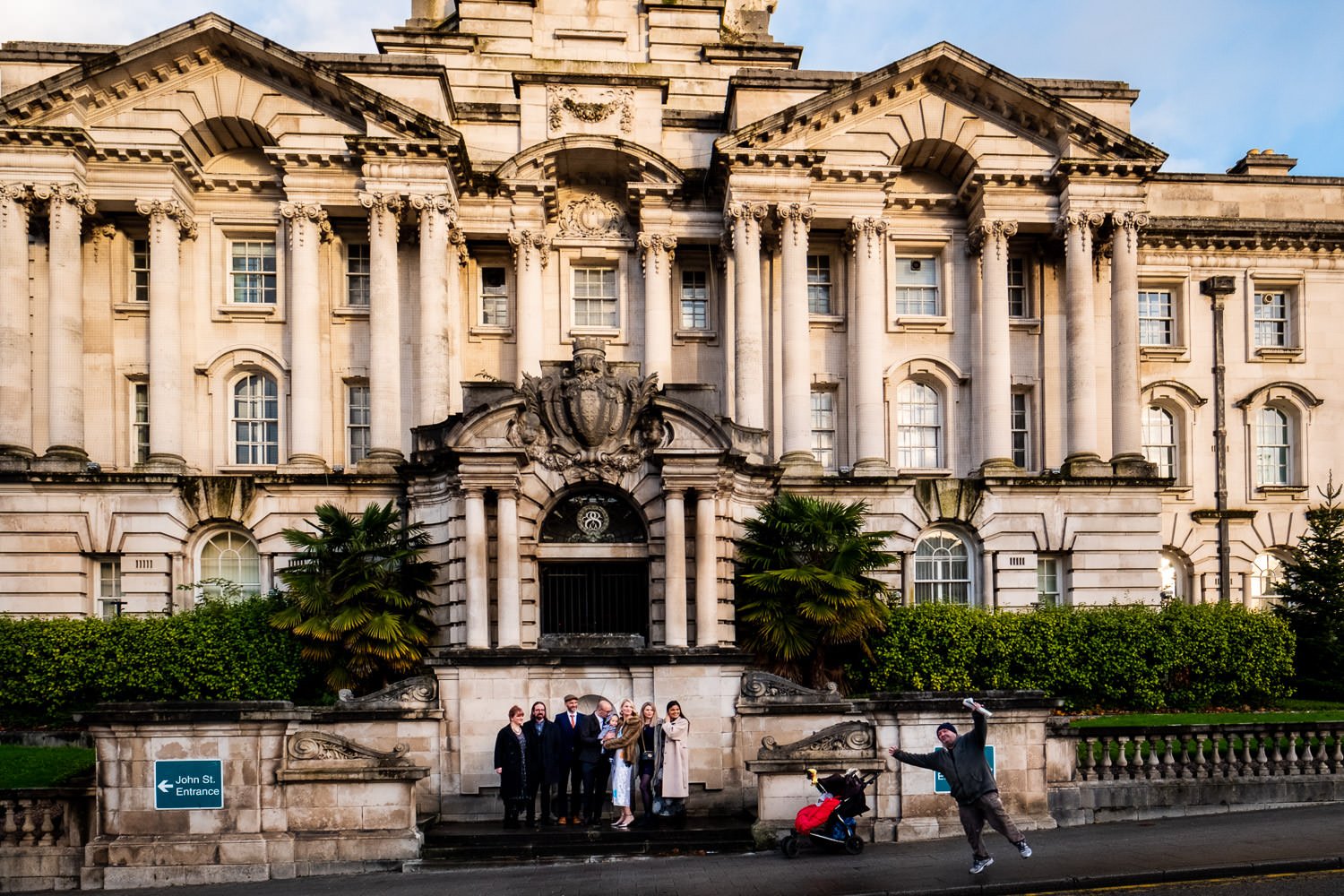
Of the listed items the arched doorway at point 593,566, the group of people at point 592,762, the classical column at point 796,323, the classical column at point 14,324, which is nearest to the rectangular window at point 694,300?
the classical column at point 796,323

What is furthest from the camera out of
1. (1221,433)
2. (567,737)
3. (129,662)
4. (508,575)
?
(1221,433)

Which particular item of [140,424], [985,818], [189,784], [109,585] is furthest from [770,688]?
[140,424]

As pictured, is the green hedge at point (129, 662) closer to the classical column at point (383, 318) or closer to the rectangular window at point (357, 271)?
the classical column at point (383, 318)

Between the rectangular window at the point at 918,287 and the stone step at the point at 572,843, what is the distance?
20458 mm

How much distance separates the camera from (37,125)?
30.0 meters

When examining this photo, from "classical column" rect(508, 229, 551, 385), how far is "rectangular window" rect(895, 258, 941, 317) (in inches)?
418

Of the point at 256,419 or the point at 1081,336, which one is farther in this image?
the point at 256,419

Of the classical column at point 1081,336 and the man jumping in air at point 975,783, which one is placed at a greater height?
the classical column at point 1081,336

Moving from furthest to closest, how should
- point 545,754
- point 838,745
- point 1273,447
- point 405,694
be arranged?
point 1273,447 < point 405,694 < point 545,754 < point 838,745

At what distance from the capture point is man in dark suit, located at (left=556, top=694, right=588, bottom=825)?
17.5m

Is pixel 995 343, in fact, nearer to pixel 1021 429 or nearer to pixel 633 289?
pixel 1021 429

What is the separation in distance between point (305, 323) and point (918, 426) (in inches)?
694

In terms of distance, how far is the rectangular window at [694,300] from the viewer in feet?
113

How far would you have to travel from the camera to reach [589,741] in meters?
17.5
